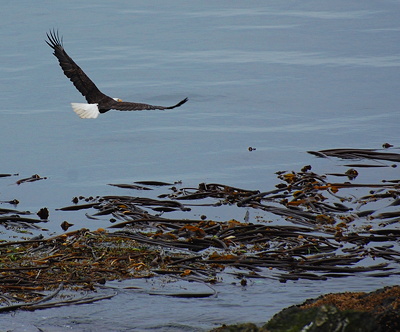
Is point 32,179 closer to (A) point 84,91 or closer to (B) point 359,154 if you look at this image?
(A) point 84,91

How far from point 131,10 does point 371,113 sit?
48.3 feet

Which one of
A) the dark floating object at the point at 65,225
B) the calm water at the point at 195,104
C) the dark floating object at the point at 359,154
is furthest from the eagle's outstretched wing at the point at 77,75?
the dark floating object at the point at 359,154

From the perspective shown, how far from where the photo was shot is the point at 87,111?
9633 mm

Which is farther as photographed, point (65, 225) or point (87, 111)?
point (87, 111)

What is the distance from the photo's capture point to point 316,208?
800 centimetres

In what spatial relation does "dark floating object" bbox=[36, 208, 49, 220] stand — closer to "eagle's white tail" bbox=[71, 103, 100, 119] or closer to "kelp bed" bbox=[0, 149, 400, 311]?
"kelp bed" bbox=[0, 149, 400, 311]

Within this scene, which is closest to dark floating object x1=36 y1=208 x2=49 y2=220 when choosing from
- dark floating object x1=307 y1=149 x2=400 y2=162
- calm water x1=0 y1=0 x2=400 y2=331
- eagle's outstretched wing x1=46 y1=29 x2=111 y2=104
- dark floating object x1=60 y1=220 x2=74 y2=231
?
calm water x1=0 y1=0 x2=400 y2=331

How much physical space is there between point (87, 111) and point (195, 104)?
→ 5.64 m

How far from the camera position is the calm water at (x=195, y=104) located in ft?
20.1

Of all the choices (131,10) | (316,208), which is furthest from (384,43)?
(316,208)

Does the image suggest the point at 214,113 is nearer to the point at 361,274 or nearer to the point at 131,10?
the point at 361,274

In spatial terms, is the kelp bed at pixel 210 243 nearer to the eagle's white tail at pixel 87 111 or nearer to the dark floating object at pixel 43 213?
the dark floating object at pixel 43 213

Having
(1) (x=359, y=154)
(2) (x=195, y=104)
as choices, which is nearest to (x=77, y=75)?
(1) (x=359, y=154)

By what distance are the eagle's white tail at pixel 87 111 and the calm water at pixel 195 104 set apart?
0.74m
